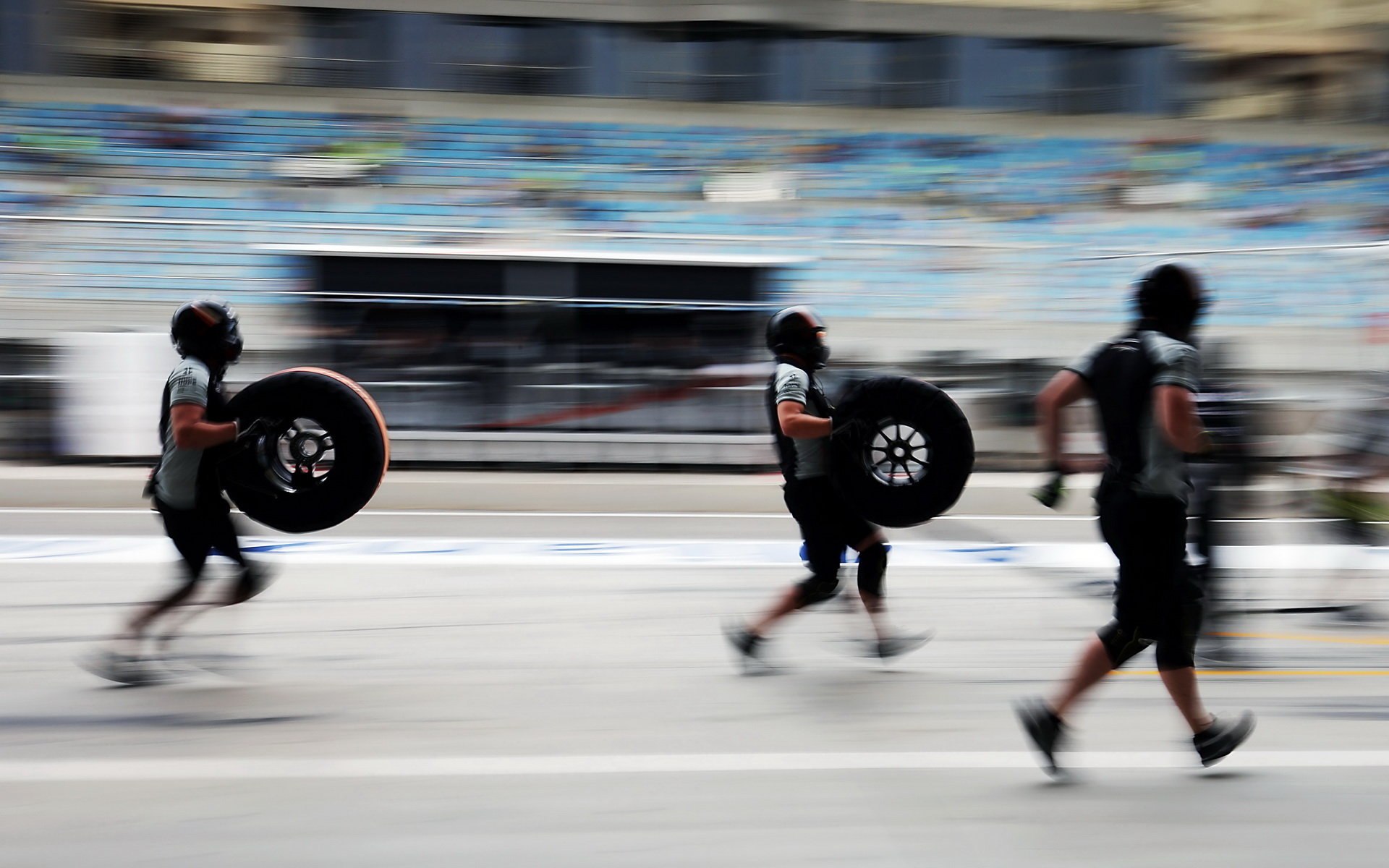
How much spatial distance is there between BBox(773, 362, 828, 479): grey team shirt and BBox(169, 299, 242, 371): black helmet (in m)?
2.01

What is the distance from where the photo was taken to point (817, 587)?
4859mm

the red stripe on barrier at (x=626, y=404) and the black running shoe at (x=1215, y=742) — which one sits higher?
the black running shoe at (x=1215, y=742)

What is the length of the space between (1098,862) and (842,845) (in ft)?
2.20

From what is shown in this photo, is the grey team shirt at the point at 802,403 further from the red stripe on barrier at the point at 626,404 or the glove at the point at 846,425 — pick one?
the red stripe on barrier at the point at 626,404

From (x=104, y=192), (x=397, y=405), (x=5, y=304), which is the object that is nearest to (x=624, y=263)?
(x=397, y=405)

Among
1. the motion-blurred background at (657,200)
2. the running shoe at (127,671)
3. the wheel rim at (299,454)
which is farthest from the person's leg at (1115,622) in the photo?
the motion-blurred background at (657,200)

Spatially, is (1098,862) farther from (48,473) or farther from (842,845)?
(48,473)

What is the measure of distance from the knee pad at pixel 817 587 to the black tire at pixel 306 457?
170 cm

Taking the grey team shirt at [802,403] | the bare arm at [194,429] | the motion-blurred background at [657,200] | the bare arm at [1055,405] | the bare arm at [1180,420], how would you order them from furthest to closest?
the motion-blurred background at [657,200], the grey team shirt at [802,403], the bare arm at [194,429], the bare arm at [1055,405], the bare arm at [1180,420]

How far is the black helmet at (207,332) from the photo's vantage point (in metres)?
4.45

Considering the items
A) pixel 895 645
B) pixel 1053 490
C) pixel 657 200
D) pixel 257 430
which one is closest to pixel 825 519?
pixel 895 645

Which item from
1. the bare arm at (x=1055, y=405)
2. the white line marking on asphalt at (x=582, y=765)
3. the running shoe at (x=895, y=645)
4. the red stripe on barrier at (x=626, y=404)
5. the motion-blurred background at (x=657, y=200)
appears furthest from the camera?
the red stripe on barrier at (x=626, y=404)

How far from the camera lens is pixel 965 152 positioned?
20484mm

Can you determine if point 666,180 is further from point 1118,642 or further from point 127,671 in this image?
point 1118,642
